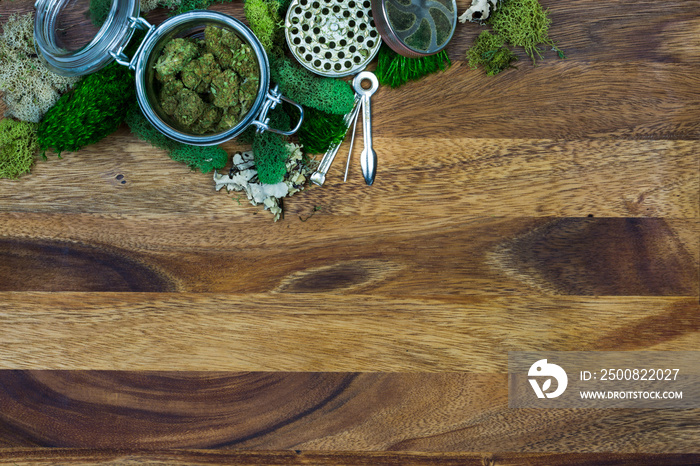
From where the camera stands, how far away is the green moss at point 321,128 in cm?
95

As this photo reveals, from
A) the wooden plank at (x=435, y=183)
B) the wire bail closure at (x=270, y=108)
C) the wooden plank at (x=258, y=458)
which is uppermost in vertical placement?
the wire bail closure at (x=270, y=108)

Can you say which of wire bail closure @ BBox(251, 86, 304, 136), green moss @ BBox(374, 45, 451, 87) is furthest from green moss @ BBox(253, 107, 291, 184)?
green moss @ BBox(374, 45, 451, 87)

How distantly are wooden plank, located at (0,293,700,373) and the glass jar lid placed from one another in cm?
48

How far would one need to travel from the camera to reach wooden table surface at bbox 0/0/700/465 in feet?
3.23

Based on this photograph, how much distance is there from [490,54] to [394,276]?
0.52 meters

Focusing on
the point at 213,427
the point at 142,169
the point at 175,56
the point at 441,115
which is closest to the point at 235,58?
the point at 175,56

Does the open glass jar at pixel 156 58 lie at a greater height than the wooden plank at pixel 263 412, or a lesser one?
greater

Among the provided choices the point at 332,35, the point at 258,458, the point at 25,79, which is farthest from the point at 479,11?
the point at 258,458

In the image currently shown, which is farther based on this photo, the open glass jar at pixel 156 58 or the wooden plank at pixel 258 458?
the wooden plank at pixel 258 458

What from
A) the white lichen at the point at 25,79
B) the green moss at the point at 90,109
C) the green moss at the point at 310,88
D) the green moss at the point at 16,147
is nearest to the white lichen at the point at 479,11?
the green moss at the point at 310,88

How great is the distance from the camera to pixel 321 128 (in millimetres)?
949

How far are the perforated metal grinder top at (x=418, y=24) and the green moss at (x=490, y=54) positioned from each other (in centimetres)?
7

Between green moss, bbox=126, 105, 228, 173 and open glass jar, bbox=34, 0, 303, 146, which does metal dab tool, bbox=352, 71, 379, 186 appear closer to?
open glass jar, bbox=34, 0, 303, 146

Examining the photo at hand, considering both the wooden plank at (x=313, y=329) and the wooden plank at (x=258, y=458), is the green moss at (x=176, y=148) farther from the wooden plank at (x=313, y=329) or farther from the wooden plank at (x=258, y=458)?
the wooden plank at (x=258, y=458)
